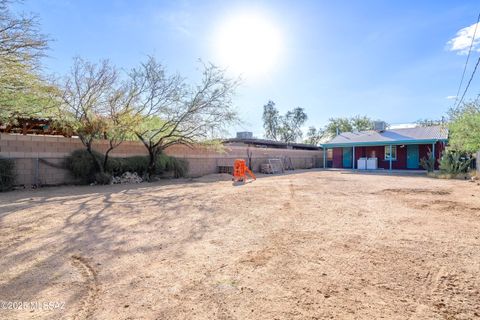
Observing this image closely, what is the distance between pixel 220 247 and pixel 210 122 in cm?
1032

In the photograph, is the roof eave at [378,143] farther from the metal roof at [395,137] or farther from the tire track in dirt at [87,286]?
the tire track in dirt at [87,286]

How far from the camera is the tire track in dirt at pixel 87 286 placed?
2.30 m

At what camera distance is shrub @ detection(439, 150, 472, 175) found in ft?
48.5

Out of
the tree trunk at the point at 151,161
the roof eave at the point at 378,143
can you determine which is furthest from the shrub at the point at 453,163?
the tree trunk at the point at 151,161

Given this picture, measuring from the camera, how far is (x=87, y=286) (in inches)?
109

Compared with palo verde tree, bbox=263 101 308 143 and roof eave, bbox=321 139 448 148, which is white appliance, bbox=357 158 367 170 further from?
palo verde tree, bbox=263 101 308 143

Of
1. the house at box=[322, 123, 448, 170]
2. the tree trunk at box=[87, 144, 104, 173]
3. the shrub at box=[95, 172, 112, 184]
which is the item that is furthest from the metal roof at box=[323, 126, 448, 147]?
the tree trunk at box=[87, 144, 104, 173]

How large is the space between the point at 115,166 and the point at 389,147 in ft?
63.1

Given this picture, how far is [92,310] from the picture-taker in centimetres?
234

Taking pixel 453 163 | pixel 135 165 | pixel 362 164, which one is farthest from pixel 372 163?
pixel 135 165

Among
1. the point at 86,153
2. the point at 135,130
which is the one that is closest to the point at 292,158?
the point at 135,130

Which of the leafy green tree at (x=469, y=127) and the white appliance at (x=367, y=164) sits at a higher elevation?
the leafy green tree at (x=469, y=127)

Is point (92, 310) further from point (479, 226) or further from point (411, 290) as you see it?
point (479, 226)

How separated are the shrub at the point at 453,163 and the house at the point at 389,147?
343 centimetres
